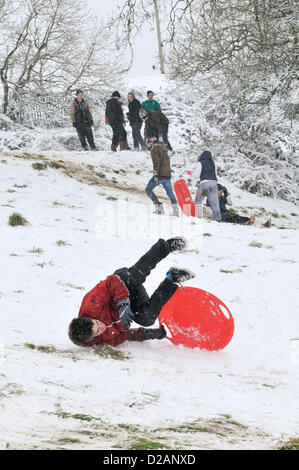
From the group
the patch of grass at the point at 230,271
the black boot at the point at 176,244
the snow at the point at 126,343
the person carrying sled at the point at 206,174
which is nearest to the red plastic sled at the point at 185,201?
the person carrying sled at the point at 206,174

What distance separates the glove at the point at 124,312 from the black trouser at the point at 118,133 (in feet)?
40.2

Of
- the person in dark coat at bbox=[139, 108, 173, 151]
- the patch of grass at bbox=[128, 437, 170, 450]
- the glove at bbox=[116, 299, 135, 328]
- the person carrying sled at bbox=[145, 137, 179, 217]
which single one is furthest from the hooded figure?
the patch of grass at bbox=[128, 437, 170, 450]

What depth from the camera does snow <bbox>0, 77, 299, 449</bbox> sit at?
8.10ft

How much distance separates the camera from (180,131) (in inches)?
820

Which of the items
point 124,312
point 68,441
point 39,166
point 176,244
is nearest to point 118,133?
point 39,166

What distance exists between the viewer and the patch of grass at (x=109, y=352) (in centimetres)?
367

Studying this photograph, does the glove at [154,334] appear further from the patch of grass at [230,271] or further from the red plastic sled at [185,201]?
the red plastic sled at [185,201]

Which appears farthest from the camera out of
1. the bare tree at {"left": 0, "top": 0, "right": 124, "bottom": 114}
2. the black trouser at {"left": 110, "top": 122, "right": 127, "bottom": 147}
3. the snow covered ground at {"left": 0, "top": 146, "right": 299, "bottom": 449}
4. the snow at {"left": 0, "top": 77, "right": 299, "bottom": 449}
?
the bare tree at {"left": 0, "top": 0, "right": 124, "bottom": 114}

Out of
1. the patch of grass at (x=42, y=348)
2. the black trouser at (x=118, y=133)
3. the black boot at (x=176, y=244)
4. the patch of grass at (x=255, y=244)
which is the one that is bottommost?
the patch of grass at (x=42, y=348)

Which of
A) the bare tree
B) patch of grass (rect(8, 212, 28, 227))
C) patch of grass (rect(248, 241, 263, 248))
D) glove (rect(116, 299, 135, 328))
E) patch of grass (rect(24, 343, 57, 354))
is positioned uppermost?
the bare tree

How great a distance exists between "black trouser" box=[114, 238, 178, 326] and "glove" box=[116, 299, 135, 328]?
432mm

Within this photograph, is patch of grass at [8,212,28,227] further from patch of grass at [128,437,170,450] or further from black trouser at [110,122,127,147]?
black trouser at [110,122,127,147]
